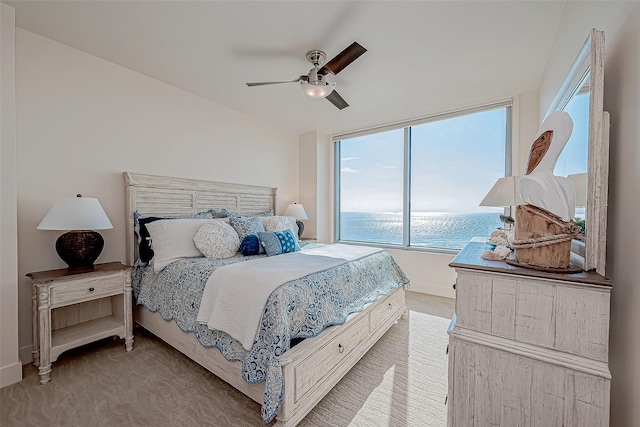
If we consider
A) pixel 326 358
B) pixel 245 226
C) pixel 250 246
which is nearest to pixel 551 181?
pixel 326 358

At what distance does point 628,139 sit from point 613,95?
265 mm

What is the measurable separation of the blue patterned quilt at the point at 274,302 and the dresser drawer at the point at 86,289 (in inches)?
9.7

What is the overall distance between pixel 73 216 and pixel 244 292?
1.57 m

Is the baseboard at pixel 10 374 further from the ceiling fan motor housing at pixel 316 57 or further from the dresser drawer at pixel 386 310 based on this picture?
the ceiling fan motor housing at pixel 316 57

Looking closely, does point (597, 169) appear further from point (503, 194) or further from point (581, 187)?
point (503, 194)

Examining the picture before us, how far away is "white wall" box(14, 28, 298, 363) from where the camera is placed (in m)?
Result: 2.13

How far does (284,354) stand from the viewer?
140 centimetres

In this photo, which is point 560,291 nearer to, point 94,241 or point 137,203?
point 94,241

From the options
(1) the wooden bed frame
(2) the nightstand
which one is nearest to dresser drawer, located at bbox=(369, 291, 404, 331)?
(1) the wooden bed frame

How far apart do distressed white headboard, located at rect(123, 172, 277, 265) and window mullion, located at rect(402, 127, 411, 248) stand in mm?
2321

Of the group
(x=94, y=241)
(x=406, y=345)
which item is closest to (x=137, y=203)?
(x=94, y=241)

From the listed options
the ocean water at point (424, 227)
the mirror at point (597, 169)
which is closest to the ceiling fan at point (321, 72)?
the mirror at point (597, 169)

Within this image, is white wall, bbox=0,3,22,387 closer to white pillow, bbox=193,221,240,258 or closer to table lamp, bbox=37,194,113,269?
table lamp, bbox=37,194,113,269

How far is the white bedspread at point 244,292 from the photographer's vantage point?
4.95 ft
